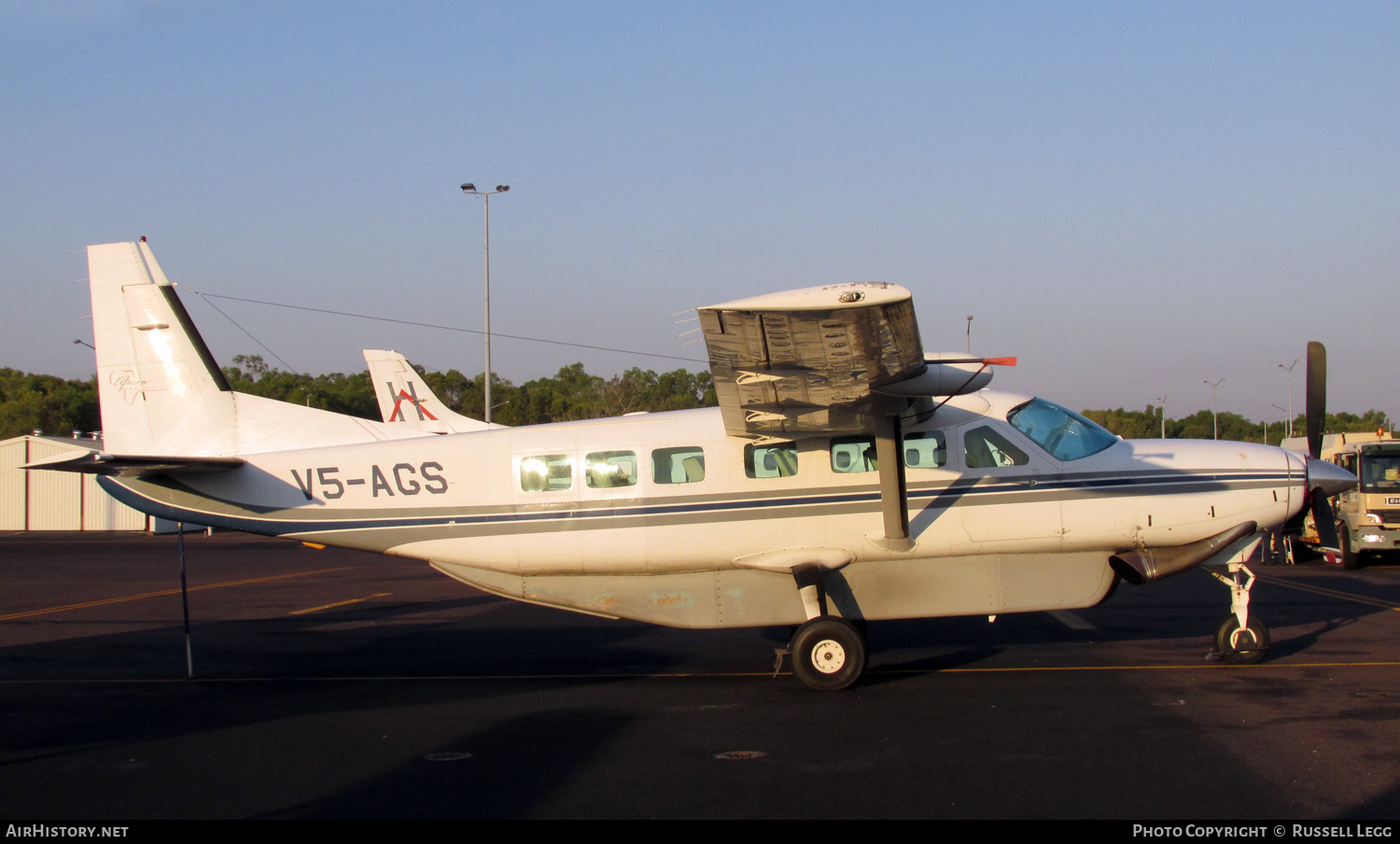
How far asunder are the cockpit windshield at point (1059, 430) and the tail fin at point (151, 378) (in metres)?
6.85

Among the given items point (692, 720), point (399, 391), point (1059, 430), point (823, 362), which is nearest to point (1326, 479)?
point (1059, 430)

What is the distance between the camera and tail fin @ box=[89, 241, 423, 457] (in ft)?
33.5

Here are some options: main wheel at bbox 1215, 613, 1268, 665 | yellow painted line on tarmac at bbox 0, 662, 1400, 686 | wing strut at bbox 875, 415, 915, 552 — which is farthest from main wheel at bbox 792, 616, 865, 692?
main wheel at bbox 1215, 613, 1268, 665

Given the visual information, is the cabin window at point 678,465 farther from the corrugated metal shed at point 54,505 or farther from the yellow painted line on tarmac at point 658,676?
the corrugated metal shed at point 54,505

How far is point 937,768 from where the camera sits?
6.34m

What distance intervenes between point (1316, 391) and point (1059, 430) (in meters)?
4.01

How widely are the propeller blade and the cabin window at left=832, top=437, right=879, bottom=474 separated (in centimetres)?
549

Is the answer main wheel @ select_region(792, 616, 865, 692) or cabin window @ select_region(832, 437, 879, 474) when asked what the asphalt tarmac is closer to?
main wheel @ select_region(792, 616, 865, 692)

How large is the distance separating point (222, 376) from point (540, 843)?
24.2 feet

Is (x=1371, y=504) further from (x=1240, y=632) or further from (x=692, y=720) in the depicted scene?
(x=692, y=720)

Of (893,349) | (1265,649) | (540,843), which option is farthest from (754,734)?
(1265,649)

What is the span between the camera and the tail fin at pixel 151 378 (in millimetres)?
10219

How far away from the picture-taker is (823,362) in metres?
7.48

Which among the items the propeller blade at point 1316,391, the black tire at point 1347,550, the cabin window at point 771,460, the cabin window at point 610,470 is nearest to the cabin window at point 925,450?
the cabin window at point 771,460
